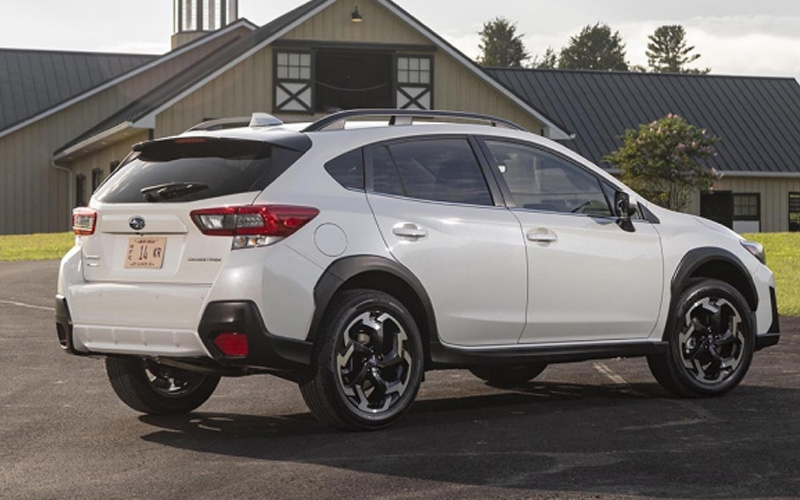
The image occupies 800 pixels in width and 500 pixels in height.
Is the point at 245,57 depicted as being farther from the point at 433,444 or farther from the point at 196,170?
the point at 433,444

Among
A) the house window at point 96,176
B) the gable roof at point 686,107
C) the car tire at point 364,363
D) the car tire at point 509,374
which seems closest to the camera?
the car tire at point 364,363

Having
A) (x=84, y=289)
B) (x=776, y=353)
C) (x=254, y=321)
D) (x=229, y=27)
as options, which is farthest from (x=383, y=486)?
(x=229, y=27)

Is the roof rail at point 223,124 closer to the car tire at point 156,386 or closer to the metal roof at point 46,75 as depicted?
the car tire at point 156,386

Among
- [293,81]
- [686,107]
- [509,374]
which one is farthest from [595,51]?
[509,374]

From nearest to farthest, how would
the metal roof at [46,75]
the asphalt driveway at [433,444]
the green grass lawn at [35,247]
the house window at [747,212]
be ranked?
the asphalt driveway at [433,444]
the green grass lawn at [35,247]
the house window at [747,212]
the metal roof at [46,75]

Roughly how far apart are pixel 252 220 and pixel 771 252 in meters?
25.1

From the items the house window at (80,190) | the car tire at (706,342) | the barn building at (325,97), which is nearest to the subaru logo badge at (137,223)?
the car tire at (706,342)

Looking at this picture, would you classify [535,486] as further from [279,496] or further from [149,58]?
[149,58]

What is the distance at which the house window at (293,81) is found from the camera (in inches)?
1449

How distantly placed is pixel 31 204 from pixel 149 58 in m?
8.31

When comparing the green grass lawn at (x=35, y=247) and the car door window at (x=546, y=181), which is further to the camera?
the green grass lawn at (x=35, y=247)

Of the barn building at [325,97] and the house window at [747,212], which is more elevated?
the barn building at [325,97]

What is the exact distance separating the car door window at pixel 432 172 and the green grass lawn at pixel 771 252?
10830 millimetres

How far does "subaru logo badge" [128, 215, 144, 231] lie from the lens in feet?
26.0
